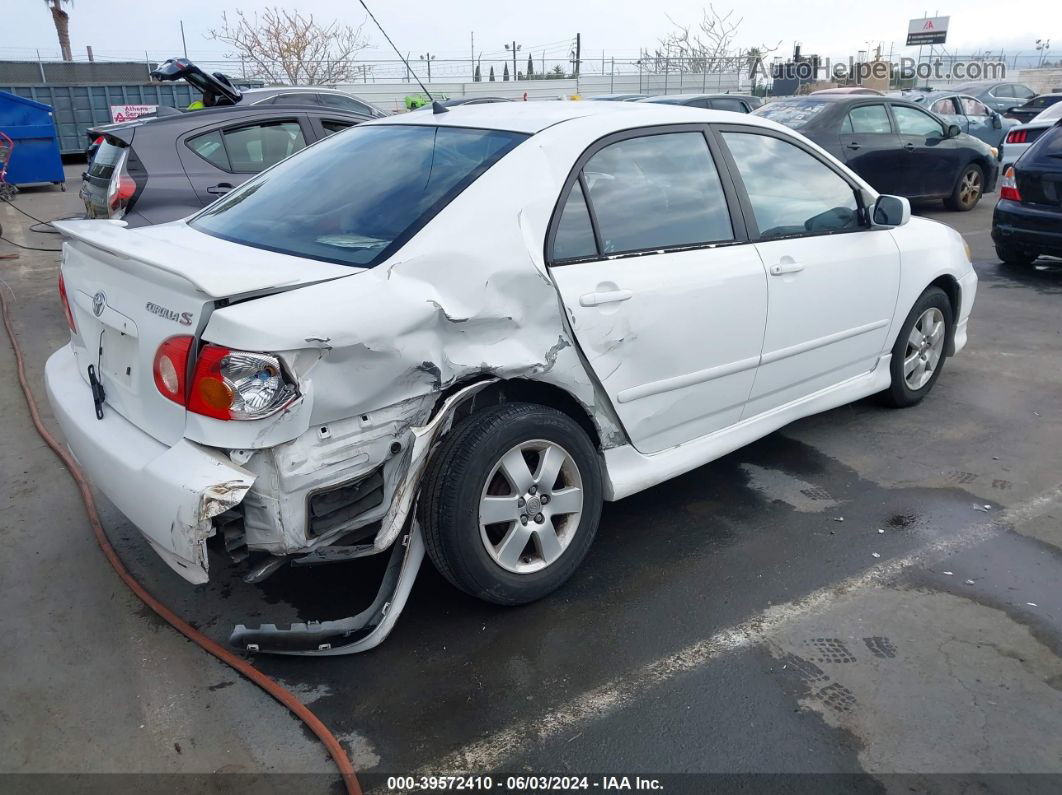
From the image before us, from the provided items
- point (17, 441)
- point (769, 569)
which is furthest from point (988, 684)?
point (17, 441)

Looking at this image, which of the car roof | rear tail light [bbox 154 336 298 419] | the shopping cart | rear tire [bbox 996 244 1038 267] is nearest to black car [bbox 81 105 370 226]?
the car roof

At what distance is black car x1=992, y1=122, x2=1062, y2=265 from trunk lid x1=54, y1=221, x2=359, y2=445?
726 cm

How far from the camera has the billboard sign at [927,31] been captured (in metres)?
54.8

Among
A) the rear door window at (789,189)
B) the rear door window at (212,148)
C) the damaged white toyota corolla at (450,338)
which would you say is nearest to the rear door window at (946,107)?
the rear door window at (789,189)

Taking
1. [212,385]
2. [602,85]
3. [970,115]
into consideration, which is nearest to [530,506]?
[212,385]

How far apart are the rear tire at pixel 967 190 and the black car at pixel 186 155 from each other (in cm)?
891

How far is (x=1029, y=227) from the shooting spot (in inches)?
308

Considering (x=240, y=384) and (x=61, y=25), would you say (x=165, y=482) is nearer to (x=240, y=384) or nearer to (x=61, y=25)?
(x=240, y=384)

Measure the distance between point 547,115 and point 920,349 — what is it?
9.11ft

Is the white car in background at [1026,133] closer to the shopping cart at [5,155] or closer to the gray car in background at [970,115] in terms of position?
the gray car in background at [970,115]

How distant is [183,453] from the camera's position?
2484 millimetres

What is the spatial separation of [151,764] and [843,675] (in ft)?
6.85

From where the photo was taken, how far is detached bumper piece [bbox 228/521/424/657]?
278 centimetres

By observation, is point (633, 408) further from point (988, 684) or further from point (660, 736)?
point (988, 684)
